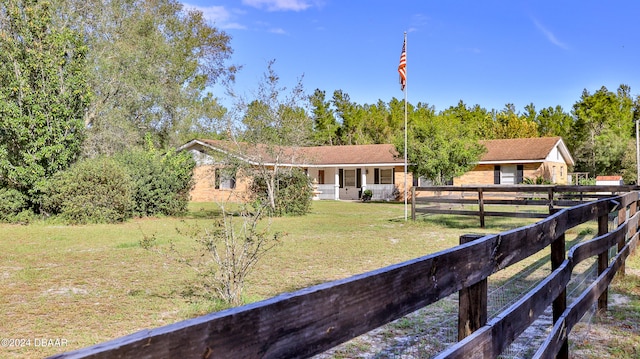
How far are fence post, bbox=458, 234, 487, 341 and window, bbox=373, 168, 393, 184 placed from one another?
30695 mm

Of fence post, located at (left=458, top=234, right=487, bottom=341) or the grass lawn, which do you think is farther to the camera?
the grass lawn

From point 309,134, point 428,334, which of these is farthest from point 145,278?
point 309,134

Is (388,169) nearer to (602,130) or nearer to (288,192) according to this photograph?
(288,192)

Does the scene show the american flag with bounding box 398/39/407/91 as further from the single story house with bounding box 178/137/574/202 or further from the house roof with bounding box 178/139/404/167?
the single story house with bounding box 178/137/574/202

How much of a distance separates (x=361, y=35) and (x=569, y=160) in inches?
719

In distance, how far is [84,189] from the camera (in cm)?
1652

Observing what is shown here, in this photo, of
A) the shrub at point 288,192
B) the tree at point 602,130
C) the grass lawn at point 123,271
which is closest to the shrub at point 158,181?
the shrub at point 288,192

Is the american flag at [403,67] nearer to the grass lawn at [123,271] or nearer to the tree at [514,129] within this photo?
the grass lawn at [123,271]

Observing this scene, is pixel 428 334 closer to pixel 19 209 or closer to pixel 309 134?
pixel 309 134

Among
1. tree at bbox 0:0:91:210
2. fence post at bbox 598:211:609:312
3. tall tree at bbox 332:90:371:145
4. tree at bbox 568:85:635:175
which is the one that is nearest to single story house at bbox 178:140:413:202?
tree at bbox 0:0:91:210

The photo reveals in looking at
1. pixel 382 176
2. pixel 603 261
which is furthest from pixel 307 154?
pixel 603 261

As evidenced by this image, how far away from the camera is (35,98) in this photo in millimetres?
16219

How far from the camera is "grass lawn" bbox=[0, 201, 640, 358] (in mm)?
4844

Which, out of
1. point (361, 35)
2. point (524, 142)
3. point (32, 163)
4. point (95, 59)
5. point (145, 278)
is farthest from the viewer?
point (524, 142)
